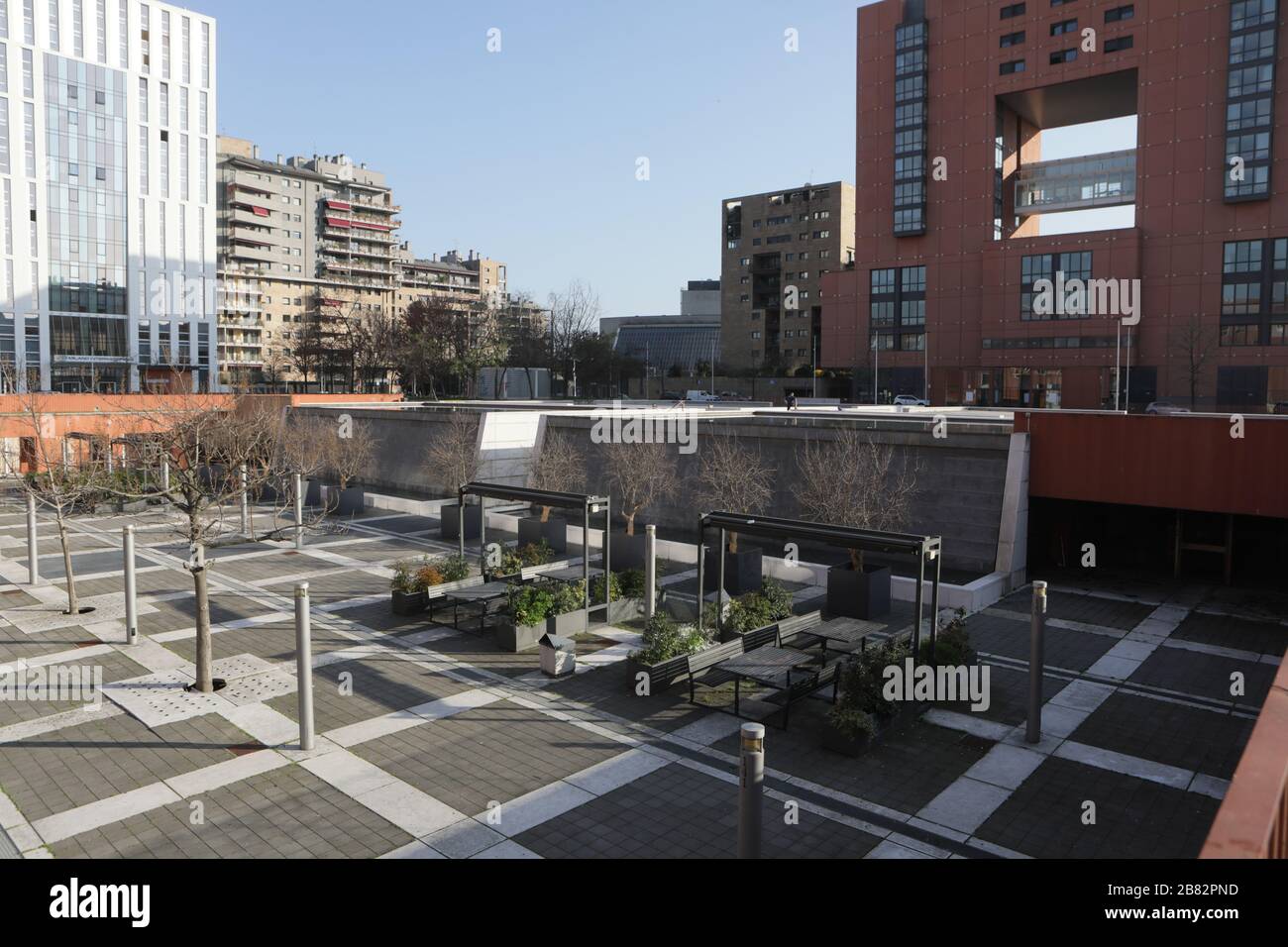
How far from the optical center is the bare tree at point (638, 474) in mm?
23500

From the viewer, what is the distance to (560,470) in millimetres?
25969

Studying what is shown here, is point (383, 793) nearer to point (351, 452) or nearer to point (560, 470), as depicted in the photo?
point (560, 470)

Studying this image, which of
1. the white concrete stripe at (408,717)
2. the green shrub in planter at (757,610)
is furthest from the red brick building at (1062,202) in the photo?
the white concrete stripe at (408,717)

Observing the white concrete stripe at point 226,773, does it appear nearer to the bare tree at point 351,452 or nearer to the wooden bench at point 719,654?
the wooden bench at point 719,654

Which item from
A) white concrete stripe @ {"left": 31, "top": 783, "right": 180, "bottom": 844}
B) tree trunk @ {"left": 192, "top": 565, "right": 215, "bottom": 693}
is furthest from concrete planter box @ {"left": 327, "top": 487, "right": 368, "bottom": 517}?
white concrete stripe @ {"left": 31, "top": 783, "right": 180, "bottom": 844}

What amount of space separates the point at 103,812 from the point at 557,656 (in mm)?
5936

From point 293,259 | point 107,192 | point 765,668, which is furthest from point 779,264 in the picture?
point 765,668

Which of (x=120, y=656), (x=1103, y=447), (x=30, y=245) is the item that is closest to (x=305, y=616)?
(x=120, y=656)

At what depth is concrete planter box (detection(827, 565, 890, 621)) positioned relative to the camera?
16703 millimetres

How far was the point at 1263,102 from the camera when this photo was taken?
6022 cm

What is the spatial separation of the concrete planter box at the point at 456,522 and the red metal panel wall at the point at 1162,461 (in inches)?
539

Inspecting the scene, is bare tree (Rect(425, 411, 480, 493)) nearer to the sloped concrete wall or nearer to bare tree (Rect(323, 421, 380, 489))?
the sloped concrete wall

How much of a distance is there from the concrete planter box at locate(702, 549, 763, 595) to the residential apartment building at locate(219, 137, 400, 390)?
86.2m
